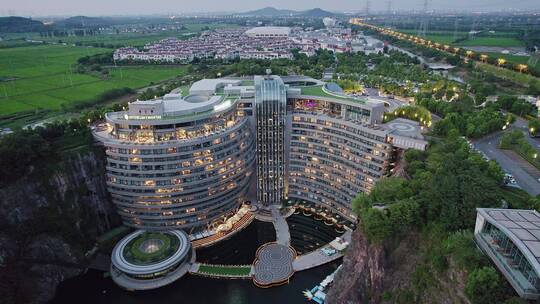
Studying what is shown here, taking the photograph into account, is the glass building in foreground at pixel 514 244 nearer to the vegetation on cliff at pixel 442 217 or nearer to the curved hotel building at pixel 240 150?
the vegetation on cliff at pixel 442 217

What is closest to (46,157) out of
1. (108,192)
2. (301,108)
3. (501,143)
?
(108,192)

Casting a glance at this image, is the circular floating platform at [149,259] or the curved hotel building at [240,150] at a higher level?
the curved hotel building at [240,150]

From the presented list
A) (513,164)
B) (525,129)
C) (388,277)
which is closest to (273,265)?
(388,277)

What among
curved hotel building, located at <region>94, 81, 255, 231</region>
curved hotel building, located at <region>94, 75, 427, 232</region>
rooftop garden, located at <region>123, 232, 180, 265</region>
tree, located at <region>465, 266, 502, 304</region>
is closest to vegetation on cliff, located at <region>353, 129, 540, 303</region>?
tree, located at <region>465, 266, 502, 304</region>

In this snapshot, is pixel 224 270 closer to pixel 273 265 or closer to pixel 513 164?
Answer: pixel 273 265

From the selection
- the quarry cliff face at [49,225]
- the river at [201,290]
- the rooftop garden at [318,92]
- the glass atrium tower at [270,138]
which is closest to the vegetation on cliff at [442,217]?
the river at [201,290]

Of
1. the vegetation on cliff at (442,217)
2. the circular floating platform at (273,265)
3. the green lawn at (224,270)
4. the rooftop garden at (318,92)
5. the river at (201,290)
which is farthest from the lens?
the rooftop garden at (318,92)

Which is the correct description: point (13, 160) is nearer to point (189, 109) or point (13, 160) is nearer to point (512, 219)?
point (189, 109)
